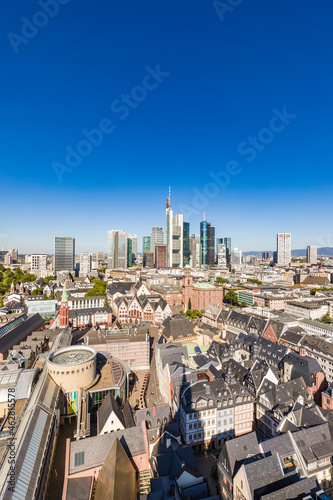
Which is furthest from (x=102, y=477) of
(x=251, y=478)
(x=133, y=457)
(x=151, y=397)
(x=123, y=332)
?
(x=123, y=332)

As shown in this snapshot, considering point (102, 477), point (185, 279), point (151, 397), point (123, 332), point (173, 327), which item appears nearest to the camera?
point (102, 477)

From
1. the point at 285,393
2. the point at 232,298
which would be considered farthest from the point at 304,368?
the point at 232,298

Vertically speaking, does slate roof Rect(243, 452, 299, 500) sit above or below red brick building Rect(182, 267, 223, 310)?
below

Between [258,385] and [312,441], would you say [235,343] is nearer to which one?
[258,385]

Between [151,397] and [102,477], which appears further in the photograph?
[151,397]

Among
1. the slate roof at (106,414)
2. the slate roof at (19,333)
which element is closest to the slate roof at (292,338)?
the slate roof at (106,414)

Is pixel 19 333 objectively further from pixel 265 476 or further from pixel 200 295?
pixel 200 295

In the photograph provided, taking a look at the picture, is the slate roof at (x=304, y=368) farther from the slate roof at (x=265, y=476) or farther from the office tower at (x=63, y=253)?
the office tower at (x=63, y=253)

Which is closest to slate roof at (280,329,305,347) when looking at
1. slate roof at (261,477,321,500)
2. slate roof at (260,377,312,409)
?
slate roof at (260,377,312,409)

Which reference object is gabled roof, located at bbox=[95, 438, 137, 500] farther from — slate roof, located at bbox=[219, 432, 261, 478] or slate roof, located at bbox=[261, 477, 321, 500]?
slate roof, located at bbox=[261, 477, 321, 500]
